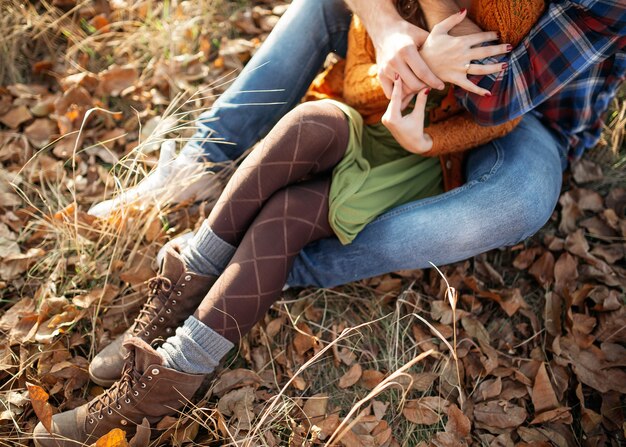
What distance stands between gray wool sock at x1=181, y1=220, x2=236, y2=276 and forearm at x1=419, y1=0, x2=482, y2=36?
2.53ft

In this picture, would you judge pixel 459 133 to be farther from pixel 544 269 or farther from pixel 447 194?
pixel 544 269

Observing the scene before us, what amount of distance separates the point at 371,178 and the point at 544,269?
65cm

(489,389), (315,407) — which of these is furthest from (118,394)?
(489,389)

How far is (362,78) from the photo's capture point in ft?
4.67

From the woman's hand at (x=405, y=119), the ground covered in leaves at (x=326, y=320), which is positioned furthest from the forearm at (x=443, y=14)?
the ground covered in leaves at (x=326, y=320)

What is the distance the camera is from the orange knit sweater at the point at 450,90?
3.97 feet

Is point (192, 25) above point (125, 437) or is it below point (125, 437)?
above

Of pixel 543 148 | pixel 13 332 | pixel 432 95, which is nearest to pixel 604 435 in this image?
pixel 543 148

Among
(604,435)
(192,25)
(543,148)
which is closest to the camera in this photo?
(604,435)

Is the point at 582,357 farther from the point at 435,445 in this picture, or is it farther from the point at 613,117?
the point at 613,117

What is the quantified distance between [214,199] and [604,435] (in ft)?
4.30

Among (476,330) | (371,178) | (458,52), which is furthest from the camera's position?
(476,330)

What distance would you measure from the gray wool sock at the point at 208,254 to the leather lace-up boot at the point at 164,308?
3 cm

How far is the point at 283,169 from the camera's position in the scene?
4.29ft
